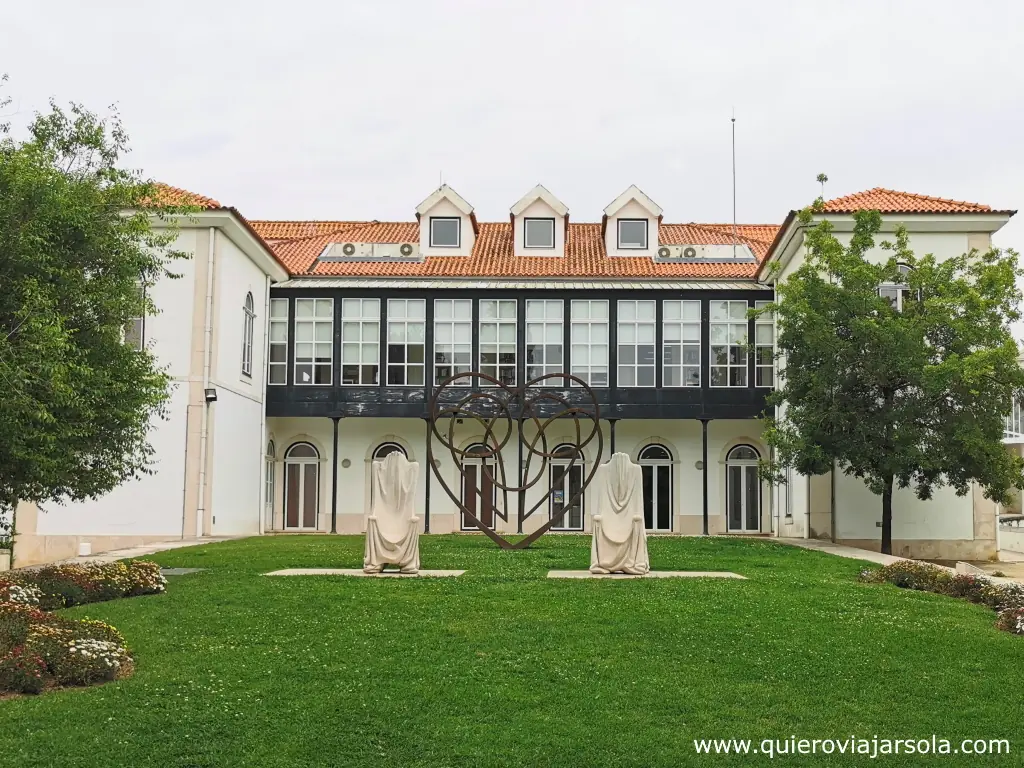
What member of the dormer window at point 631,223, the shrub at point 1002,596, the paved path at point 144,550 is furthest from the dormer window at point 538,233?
the shrub at point 1002,596

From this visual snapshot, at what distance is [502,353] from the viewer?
111ft

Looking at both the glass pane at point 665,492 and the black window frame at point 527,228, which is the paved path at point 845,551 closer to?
the glass pane at point 665,492

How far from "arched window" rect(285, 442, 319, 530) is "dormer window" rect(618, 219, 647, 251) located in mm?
11909

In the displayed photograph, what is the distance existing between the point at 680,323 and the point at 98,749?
27052mm

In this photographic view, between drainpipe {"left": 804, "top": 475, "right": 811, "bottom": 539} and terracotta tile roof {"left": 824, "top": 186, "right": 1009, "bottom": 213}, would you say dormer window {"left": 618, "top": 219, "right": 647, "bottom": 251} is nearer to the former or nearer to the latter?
terracotta tile roof {"left": 824, "top": 186, "right": 1009, "bottom": 213}

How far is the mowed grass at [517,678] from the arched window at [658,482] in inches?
797

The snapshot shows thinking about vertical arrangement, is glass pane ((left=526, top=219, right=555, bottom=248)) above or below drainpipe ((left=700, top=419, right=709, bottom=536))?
above

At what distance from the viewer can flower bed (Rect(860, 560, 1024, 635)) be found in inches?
514

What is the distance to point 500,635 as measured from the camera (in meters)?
11.3

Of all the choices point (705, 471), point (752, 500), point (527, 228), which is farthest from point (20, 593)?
point (752, 500)

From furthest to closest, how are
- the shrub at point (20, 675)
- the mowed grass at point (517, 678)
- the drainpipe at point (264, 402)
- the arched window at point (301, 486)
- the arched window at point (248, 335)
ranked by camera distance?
the arched window at point (301, 486) < the drainpipe at point (264, 402) < the arched window at point (248, 335) < the shrub at point (20, 675) < the mowed grass at point (517, 678)

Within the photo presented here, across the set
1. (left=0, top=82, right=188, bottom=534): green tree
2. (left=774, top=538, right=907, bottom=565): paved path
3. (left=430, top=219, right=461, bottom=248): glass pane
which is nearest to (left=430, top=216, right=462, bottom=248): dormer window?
(left=430, top=219, right=461, bottom=248): glass pane

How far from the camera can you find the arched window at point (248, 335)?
1223 inches

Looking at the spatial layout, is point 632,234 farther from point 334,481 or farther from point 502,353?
point 334,481
